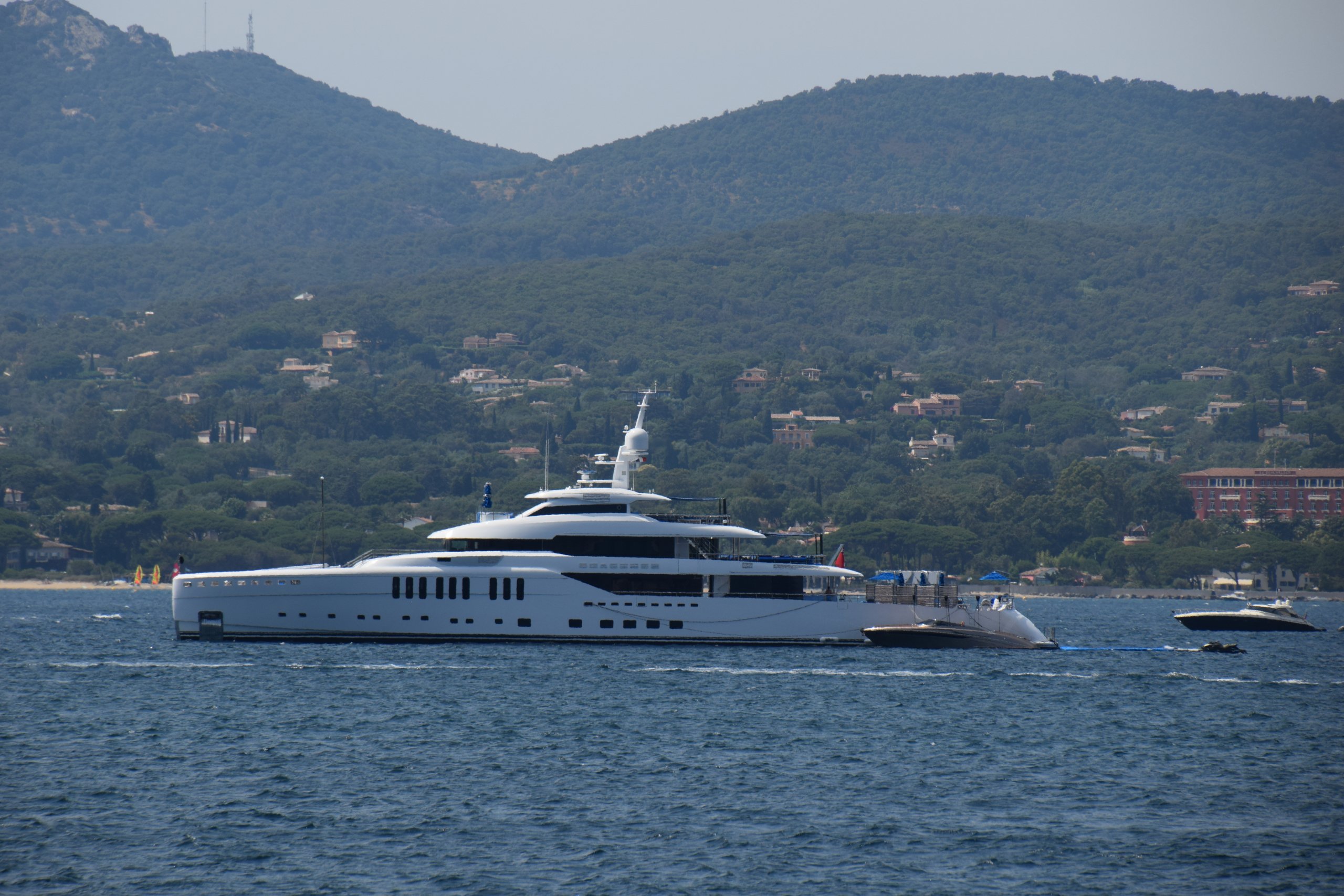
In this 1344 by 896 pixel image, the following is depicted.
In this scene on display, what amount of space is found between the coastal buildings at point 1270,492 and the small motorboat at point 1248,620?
10384 centimetres

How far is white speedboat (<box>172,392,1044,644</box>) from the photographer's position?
51.9 meters

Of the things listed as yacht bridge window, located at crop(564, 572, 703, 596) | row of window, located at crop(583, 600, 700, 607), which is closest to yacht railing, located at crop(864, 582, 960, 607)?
yacht bridge window, located at crop(564, 572, 703, 596)

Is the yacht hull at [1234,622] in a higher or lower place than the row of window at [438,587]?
lower

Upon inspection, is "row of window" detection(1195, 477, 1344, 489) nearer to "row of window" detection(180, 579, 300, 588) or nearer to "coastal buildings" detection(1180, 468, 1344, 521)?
"coastal buildings" detection(1180, 468, 1344, 521)

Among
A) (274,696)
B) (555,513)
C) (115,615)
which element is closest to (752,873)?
(274,696)

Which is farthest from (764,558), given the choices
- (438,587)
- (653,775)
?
(653,775)

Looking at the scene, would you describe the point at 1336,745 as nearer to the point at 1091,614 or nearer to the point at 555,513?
Result: the point at 555,513

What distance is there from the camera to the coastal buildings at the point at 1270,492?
186 m

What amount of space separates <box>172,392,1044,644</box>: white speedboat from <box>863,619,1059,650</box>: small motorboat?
1.33 feet

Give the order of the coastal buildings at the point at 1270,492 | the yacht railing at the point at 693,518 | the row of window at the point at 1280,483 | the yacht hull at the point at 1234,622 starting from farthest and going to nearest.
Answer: the row of window at the point at 1280,483
the coastal buildings at the point at 1270,492
the yacht hull at the point at 1234,622
the yacht railing at the point at 693,518

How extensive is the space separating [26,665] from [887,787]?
3050 centimetres

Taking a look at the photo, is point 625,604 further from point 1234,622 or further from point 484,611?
point 1234,622

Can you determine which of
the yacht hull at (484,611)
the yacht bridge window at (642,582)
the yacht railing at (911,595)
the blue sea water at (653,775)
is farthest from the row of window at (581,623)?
the yacht railing at (911,595)

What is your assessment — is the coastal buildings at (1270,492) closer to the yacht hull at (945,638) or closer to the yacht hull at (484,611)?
the yacht hull at (945,638)
